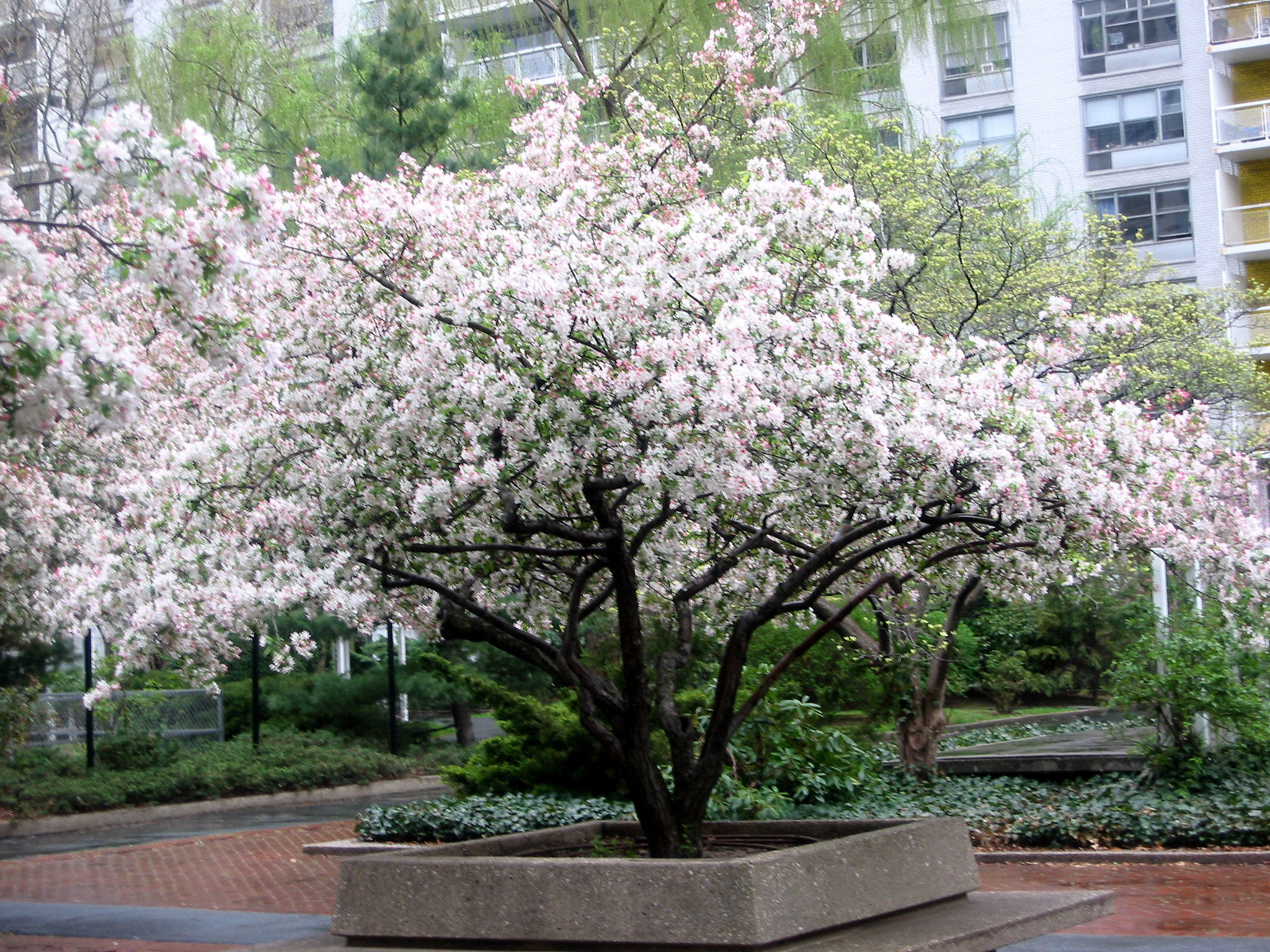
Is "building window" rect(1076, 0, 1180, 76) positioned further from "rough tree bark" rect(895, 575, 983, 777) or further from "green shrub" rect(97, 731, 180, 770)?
"green shrub" rect(97, 731, 180, 770)

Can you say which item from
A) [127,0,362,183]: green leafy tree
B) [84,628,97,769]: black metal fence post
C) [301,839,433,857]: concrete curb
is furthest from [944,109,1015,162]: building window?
[301,839,433,857]: concrete curb

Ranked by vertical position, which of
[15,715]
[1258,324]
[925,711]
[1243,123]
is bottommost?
[925,711]

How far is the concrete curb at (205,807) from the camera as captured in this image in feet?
56.9

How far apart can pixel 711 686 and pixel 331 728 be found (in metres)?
11.3

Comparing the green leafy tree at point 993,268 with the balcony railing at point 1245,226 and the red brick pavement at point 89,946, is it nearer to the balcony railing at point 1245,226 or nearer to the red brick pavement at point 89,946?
the red brick pavement at point 89,946

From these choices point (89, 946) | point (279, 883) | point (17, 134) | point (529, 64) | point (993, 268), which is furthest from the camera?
point (529, 64)

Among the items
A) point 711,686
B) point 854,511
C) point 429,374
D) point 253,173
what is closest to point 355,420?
point 429,374

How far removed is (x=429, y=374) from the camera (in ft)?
23.6

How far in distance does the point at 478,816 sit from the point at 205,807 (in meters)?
7.63

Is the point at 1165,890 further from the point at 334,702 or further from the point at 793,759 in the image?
the point at 334,702

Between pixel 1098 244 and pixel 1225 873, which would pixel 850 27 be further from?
pixel 1225 873

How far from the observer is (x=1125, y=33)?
35.3 metres

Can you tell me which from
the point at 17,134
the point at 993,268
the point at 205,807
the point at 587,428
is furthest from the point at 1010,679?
the point at 17,134

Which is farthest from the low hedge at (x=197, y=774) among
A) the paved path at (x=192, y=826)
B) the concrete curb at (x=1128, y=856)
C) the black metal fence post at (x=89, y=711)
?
the concrete curb at (x=1128, y=856)
